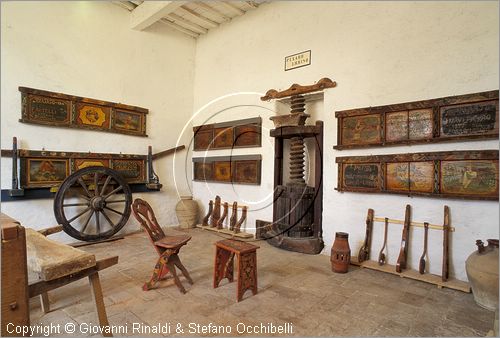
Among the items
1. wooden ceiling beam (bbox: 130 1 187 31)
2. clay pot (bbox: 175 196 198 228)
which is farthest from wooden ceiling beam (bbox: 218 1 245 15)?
clay pot (bbox: 175 196 198 228)

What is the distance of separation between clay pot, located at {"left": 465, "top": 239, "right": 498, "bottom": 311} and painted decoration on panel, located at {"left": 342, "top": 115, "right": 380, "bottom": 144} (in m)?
1.37

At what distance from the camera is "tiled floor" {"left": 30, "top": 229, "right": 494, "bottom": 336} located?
1.77 metres

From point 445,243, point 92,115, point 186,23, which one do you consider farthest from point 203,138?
point 445,243

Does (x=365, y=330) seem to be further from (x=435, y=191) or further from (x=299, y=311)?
(x=435, y=191)

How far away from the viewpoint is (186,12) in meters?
4.43

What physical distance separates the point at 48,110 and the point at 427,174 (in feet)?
14.9

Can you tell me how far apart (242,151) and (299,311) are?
284cm

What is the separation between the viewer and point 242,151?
14.5 ft

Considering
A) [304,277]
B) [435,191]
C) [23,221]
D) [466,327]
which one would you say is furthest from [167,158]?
[466,327]

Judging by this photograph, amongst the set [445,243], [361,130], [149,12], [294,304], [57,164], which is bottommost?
[294,304]

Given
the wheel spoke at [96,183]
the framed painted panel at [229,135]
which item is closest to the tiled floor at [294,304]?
the wheel spoke at [96,183]

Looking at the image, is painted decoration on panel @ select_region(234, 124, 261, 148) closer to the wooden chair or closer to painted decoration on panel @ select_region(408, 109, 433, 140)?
painted decoration on panel @ select_region(408, 109, 433, 140)

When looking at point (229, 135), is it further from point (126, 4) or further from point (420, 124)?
point (420, 124)

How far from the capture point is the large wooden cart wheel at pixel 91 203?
342 cm
